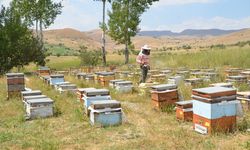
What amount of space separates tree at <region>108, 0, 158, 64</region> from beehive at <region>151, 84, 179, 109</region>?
2197 cm

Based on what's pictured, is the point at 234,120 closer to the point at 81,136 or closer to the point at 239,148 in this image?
the point at 239,148

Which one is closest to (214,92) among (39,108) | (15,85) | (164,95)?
(164,95)

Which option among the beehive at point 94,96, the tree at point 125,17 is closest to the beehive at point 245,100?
the beehive at point 94,96

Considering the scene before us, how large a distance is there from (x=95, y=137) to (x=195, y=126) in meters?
1.96

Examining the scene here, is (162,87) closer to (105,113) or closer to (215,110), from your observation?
(105,113)

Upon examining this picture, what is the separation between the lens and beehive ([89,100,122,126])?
807 centimetres

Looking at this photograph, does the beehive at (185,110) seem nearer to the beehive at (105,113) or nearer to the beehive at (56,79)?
the beehive at (105,113)

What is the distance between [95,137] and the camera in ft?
24.0

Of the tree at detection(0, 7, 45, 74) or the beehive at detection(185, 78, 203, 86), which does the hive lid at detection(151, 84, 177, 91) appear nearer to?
the beehive at detection(185, 78, 203, 86)

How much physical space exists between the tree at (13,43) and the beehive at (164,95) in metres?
17.4

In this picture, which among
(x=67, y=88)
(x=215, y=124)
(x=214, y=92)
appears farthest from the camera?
(x=67, y=88)

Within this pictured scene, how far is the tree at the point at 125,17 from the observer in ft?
103

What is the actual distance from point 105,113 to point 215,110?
2.43 meters

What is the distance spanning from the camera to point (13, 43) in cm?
2520
